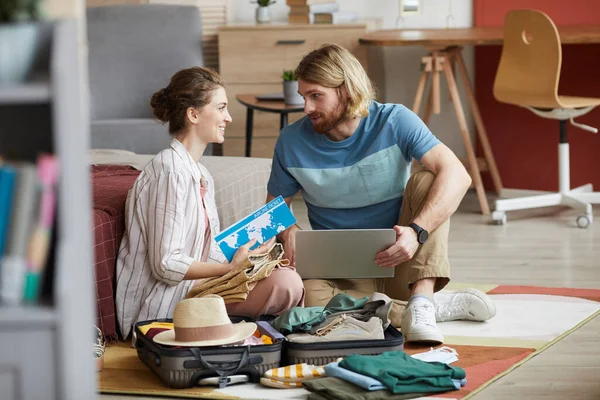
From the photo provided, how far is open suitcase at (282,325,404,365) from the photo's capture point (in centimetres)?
291

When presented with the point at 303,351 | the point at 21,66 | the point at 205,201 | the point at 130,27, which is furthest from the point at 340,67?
the point at 130,27

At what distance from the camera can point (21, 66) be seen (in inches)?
69.7

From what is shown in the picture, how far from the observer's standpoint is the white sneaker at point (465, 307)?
3.44 meters

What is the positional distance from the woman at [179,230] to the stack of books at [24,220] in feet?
4.56

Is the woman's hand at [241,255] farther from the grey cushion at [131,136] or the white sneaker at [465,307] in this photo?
the grey cushion at [131,136]

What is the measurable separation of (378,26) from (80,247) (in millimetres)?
4553

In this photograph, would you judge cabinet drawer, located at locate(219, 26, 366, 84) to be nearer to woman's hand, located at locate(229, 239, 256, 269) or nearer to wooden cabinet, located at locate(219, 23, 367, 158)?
wooden cabinet, located at locate(219, 23, 367, 158)

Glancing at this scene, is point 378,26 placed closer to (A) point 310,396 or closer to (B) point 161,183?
(B) point 161,183

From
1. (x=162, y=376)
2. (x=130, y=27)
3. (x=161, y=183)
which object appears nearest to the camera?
(x=162, y=376)

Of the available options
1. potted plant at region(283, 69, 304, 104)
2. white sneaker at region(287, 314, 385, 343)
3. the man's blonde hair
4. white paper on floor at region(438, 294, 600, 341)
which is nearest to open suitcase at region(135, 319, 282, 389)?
white sneaker at region(287, 314, 385, 343)

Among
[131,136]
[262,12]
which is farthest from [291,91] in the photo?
[262,12]

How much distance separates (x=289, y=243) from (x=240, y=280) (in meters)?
0.33

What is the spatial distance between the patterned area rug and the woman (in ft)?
0.62

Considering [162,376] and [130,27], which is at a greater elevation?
[130,27]
